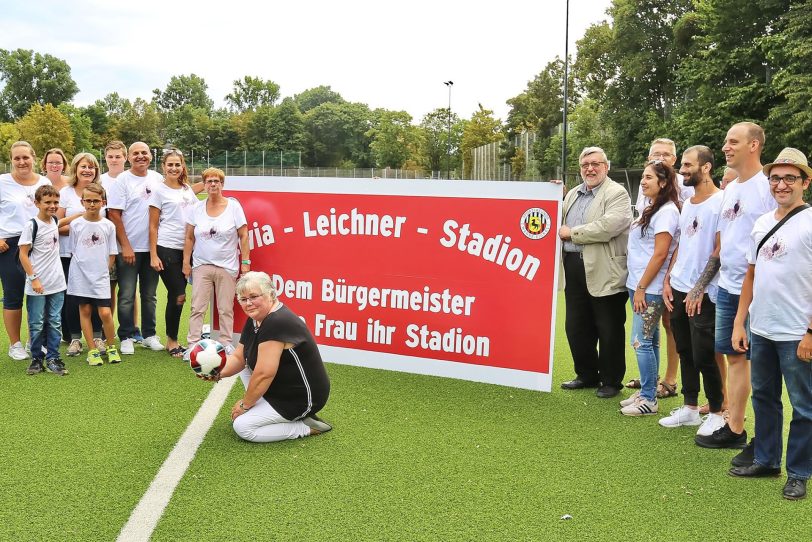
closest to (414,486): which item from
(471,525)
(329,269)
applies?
(471,525)

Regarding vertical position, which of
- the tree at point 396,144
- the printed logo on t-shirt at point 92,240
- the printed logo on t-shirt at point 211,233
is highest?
the tree at point 396,144

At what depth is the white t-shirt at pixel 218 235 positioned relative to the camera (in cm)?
623

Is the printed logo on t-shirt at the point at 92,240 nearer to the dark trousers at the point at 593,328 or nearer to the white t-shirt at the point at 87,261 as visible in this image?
the white t-shirt at the point at 87,261

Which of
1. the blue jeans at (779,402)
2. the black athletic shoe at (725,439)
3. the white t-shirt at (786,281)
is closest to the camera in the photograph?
the white t-shirt at (786,281)

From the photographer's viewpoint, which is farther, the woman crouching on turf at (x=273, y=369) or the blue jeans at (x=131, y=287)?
the blue jeans at (x=131, y=287)

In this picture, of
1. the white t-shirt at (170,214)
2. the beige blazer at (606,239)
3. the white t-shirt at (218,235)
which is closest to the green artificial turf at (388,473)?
the beige blazer at (606,239)

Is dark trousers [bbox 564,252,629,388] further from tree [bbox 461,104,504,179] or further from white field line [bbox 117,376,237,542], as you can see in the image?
tree [bbox 461,104,504,179]

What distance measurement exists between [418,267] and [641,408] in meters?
2.14

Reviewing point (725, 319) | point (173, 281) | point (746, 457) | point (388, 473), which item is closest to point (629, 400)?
point (746, 457)

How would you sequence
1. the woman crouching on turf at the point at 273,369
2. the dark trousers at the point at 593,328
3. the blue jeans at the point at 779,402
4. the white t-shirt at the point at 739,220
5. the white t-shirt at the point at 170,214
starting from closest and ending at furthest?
the blue jeans at the point at 779,402, the white t-shirt at the point at 739,220, the woman crouching on turf at the point at 273,369, the dark trousers at the point at 593,328, the white t-shirt at the point at 170,214

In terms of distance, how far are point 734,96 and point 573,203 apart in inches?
1169

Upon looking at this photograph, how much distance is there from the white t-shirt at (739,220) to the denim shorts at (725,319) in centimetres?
7

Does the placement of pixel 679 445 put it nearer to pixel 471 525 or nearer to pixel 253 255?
pixel 471 525

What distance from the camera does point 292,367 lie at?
4.43m
